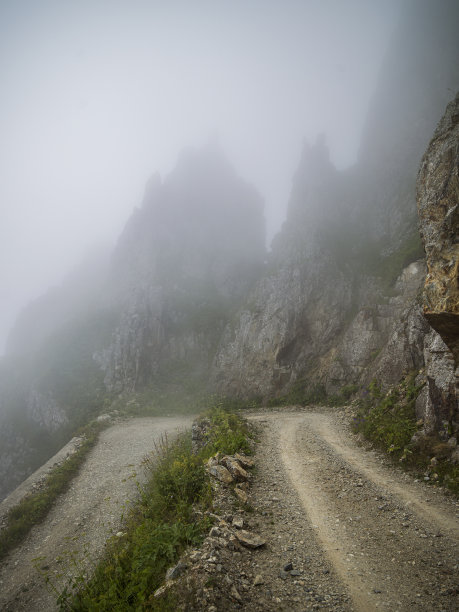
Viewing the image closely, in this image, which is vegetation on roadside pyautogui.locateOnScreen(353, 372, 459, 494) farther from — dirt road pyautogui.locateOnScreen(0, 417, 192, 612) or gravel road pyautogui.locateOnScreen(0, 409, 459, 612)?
dirt road pyautogui.locateOnScreen(0, 417, 192, 612)

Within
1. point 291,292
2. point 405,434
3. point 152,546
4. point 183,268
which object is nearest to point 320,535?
point 152,546

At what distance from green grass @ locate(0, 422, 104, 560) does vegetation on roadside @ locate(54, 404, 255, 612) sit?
487 cm

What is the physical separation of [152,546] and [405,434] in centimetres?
978

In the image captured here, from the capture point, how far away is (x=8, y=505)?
13125 millimetres

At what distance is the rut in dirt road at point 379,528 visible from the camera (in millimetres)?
4391

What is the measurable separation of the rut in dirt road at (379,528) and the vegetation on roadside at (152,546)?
2972mm

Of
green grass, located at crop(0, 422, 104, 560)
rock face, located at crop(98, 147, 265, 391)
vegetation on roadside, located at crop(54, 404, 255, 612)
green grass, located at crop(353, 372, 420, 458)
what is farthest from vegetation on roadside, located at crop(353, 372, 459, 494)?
rock face, located at crop(98, 147, 265, 391)

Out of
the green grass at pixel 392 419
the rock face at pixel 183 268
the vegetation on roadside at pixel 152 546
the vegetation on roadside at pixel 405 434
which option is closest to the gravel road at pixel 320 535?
the vegetation on roadside at pixel 405 434

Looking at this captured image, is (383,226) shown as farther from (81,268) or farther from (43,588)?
(81,268)

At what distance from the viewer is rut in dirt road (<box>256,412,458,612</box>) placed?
439 cm

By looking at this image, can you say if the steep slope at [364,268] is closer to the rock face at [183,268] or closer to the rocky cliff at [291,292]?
the rocky cliff at [291,292]

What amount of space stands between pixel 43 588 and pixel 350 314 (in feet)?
100

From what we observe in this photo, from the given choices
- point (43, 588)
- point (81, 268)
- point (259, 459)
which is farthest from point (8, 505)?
point (81, 268)

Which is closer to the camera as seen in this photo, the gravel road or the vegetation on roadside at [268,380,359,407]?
the gravel road
